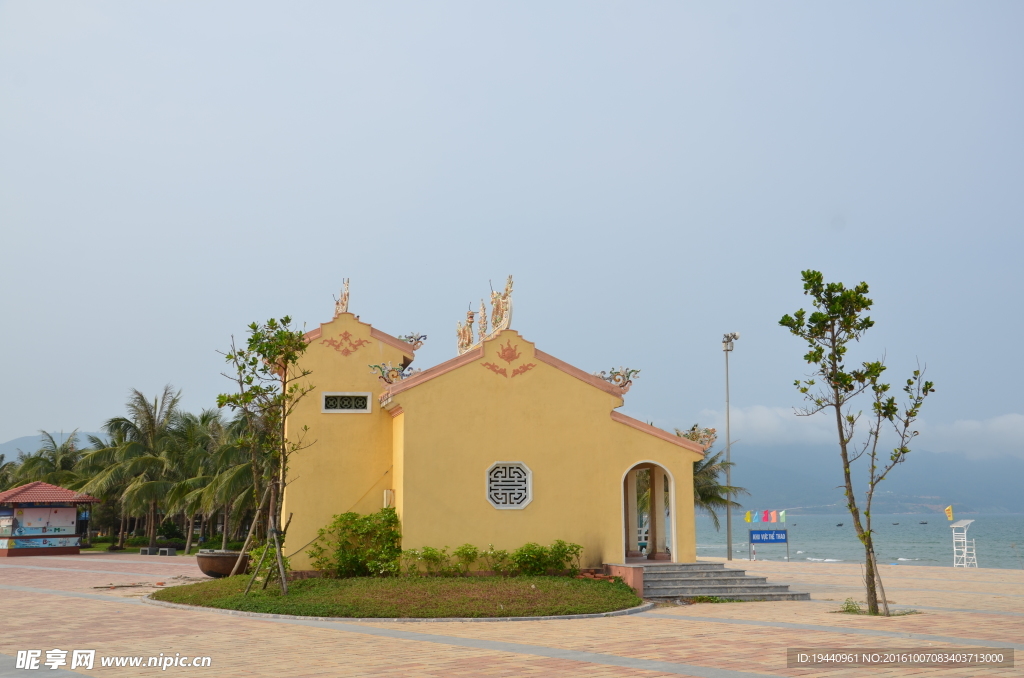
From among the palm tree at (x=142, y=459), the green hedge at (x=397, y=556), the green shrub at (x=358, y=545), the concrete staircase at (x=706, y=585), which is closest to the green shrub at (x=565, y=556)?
the green hedge at (x=397, y=556)

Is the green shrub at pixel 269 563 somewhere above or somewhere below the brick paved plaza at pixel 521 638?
above

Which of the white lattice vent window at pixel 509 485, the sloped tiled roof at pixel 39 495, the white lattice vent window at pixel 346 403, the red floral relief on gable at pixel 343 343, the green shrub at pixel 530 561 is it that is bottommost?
the green shrub at pixel 530 561

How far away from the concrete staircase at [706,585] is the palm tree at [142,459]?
2431 centimetres

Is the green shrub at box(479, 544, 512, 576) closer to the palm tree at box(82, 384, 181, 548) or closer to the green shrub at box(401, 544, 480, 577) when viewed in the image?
the green shrub at box(401, 544, 480, 577)

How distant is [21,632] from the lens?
12.0 meters

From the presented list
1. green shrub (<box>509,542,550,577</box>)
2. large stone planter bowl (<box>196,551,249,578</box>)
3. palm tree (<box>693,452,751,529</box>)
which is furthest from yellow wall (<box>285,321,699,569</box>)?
palm tree (<box>693,452,751,529</box>)

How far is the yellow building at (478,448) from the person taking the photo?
680 inches

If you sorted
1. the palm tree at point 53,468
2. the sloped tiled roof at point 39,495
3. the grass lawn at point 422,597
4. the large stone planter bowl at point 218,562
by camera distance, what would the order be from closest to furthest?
1. the grass lawn at point 422,597
2. the large stone planter bowl at point 218,562
3. the sloped tiled roof at point 39,495
4. the palm tree at point 53,468

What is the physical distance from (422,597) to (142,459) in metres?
25.5

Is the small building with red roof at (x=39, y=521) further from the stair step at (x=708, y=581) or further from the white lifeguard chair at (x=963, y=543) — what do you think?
the white lifeguard chair at (x=963, y=543)

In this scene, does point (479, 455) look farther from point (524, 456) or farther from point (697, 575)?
point (697, 575)

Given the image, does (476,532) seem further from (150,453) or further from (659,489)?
(150,453)

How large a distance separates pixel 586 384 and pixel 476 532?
3719mm

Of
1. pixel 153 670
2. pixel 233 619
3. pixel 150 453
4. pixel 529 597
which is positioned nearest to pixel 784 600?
pixel 529 597
